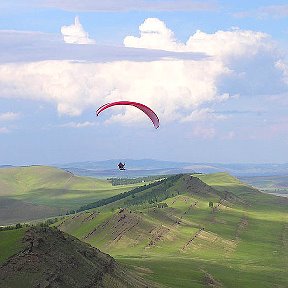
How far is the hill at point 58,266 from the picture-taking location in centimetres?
8575

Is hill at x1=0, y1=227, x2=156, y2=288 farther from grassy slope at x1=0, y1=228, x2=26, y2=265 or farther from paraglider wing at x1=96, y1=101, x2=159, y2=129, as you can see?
paraglider wing at x1=96, y1=101, x2=159, y2=129

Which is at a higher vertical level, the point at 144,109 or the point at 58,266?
the point at 144,109

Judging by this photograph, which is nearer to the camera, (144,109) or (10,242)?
(144,109)

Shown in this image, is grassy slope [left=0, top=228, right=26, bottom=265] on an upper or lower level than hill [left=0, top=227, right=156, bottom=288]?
upper

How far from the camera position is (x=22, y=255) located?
90125 millimetres

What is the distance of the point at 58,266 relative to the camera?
91.6 meters

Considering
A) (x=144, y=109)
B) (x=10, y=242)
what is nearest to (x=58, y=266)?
(x=10, y=242)

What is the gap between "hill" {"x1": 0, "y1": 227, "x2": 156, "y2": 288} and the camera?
281 feet

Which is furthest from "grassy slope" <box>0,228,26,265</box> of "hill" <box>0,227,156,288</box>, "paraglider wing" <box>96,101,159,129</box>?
"paraglider wing" <box>96,101,159,129</box>

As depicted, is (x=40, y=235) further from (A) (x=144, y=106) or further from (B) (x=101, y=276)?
(A) (x=144, y=106)

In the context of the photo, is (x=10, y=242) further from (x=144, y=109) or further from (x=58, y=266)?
(x=144, y=109)

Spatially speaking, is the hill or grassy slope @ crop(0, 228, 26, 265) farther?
grassy slope @ crop(0, 228, 26, 265)

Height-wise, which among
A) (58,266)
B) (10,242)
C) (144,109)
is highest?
(144,109)

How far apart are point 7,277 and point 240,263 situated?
114 meters
